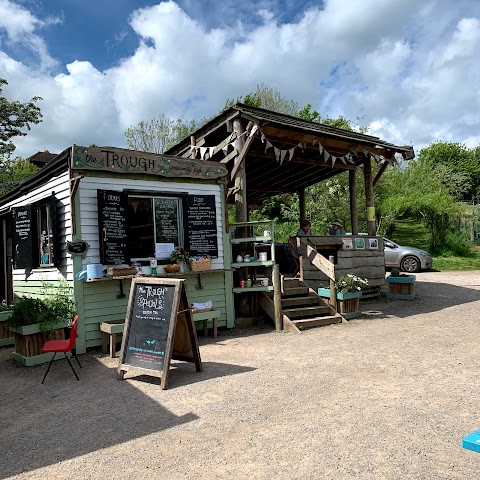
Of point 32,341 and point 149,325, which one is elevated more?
point 149,325

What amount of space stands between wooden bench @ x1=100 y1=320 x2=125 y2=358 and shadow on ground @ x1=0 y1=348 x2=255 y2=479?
1.28ft

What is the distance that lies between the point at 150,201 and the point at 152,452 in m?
5.32

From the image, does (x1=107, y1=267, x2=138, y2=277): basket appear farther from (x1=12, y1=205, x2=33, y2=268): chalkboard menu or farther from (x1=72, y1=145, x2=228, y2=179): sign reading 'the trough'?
(x1=12, y1=205, x2=33, y2=268): chalkboard menu

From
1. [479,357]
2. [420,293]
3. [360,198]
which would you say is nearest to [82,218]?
[479,357]

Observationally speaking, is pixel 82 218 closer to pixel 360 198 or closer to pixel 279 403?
pixel 279 403

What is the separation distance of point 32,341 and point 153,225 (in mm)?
2803

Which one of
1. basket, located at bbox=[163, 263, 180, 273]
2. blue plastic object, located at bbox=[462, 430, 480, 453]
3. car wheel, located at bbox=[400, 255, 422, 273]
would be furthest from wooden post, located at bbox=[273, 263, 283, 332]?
car wheel, located at bbox=[400, 255, 422, 273]

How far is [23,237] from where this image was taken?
8711mm

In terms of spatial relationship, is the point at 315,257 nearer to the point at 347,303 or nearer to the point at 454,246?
the point at 347,303

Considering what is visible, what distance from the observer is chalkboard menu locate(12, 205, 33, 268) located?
27.8 ft

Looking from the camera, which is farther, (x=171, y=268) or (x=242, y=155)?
(x=242, y=155)

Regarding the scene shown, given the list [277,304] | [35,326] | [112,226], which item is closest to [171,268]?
[112,226]

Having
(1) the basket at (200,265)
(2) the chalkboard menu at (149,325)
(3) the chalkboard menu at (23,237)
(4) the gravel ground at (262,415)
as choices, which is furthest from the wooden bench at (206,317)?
(3) the chalkboard menu at (23,237)

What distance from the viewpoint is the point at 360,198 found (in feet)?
80.5
